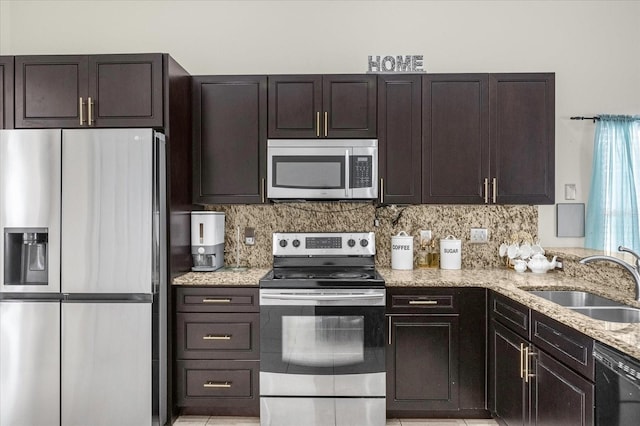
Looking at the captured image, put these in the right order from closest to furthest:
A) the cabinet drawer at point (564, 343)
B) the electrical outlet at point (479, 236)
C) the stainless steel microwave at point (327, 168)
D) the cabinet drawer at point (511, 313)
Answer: the cabinet drawer at point (564, 343)
the cabinet drawer at point (511, 313)
the stainless steel microwave at point (327, 168)
the electrical outlet at point (479, 236)

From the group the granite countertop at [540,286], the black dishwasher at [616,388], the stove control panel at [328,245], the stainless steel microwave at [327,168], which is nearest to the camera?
the black dishwasher at [616,388]

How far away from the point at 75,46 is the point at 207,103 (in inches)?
53.3

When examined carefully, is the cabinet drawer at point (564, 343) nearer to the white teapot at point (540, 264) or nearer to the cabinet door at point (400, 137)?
the white teapot at point (540, 264)

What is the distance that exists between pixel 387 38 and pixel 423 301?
2051 mm

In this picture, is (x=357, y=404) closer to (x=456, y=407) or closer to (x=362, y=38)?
(x=456, y=407)

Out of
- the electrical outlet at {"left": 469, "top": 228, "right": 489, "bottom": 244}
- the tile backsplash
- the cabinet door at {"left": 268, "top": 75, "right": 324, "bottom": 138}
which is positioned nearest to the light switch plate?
the tile backsplash

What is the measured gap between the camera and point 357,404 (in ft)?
8.66

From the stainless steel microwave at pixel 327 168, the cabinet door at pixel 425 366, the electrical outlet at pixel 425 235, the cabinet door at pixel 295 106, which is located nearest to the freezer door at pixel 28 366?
the stainless steel microwave at pixel 327 168

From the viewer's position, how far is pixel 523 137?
301cm

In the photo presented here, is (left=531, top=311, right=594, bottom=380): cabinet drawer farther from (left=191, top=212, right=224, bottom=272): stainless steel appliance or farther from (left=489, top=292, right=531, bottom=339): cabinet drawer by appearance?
(left=191, top=212, right=224, bottom=272): stainless steel appliance

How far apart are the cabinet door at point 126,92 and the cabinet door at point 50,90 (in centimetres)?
10

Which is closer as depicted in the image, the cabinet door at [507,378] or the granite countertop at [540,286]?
the granite countertop at [540,286]

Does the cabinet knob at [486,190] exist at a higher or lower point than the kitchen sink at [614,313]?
higher

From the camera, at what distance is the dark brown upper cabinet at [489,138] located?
3004 mm
